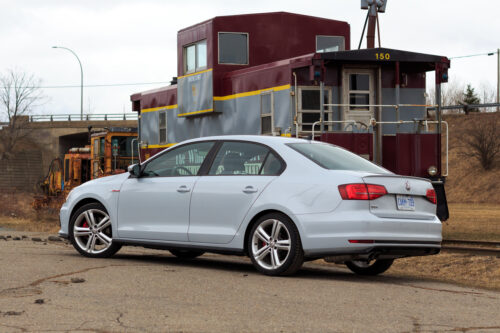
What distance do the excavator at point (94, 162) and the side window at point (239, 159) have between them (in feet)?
48.0

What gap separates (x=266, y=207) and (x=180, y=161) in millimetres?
1649

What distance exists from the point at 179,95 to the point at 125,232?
1007 cm

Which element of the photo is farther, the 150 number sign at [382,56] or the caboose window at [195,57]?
the caboose window at [195,57]

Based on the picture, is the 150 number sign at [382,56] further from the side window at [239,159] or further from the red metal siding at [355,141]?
the side window at [239,159]

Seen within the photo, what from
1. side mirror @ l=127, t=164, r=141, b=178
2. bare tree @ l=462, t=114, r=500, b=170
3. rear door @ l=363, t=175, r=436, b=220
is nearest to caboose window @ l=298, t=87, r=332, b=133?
side mirror @ l=127, t=164, r=141, b=178

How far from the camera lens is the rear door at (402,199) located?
27.2 feet

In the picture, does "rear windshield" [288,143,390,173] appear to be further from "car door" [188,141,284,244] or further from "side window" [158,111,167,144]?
"side window" [158,111,167,144]

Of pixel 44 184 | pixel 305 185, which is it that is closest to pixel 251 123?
pixel 305 185

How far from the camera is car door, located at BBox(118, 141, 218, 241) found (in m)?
9.48

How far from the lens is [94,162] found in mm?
26984

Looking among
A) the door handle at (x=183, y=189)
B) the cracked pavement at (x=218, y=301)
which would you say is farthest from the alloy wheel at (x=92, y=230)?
the door handle at (x=183, y=189)

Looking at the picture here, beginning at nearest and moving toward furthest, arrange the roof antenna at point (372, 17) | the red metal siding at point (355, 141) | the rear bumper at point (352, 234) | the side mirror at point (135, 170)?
1. the rear bumper at point (352, 234)
2. the side mirror at point (135, 170)
3. the red metal siding at point (355, 141)
4. the roof antenna at point (372, 17)

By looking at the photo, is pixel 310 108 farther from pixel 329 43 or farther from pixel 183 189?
pixel 183 189

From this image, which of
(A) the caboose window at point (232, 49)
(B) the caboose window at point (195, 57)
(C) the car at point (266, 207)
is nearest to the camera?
(C) the car at point (266, 207)
